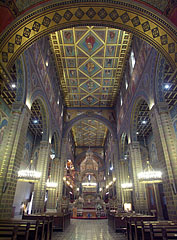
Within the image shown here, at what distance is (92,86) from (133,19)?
1266cm

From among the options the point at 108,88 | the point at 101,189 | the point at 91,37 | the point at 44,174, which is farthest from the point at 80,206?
the point at 91,37

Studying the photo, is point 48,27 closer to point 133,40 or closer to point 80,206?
point 133,40

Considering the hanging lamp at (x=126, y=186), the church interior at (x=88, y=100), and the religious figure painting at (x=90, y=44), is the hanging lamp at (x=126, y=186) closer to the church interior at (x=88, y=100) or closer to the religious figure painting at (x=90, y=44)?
the church interior at (x=88, y=100)

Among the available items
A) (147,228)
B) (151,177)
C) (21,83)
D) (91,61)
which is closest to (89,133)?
(91,61)

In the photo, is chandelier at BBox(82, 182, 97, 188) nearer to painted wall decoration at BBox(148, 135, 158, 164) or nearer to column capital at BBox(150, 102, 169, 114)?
painted wall decoration at BBox(148, 135, 158, 164)

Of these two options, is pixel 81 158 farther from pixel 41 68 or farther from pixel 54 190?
pixel 41 68

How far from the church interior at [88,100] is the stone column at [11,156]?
5cm

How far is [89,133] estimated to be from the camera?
31.4 meters

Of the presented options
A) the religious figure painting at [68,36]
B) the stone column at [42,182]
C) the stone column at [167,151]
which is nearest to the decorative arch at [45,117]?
the stone column at [42,182]

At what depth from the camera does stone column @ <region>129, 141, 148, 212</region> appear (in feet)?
39.0

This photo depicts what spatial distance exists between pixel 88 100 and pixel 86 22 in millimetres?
14750

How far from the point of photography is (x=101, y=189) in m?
36.1

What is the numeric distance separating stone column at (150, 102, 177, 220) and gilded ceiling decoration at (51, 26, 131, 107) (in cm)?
832

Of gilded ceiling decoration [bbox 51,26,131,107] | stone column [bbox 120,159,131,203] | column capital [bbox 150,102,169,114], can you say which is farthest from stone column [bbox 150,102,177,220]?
stone column [bbox 120,159,131,203]
